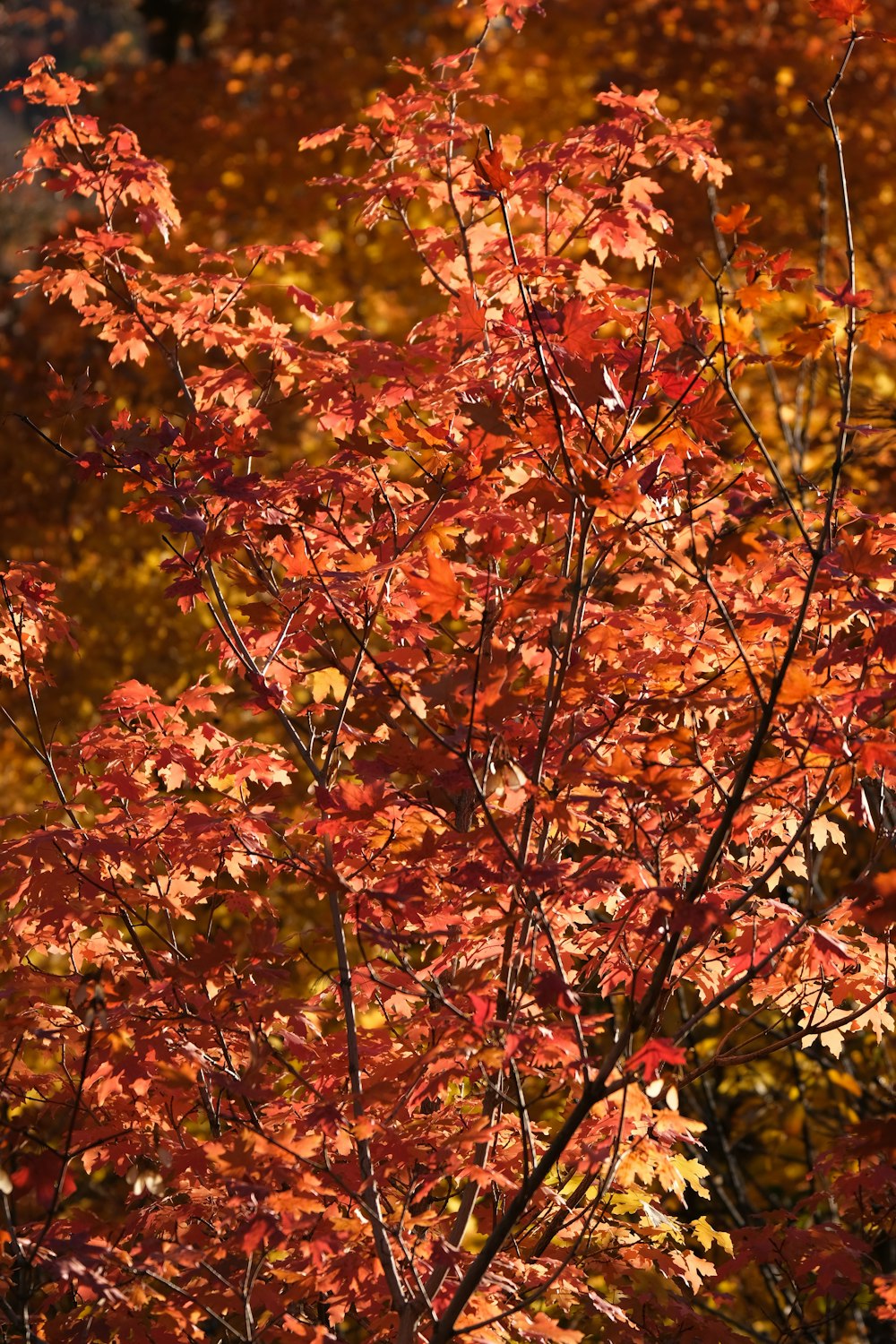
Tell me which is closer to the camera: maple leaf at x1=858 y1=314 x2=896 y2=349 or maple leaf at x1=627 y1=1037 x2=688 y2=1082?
maple leaf at x1=627 y1=1037 x2=688 y2=1082

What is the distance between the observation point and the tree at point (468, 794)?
2.29m

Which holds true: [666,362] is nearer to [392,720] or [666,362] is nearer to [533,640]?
[533,640]

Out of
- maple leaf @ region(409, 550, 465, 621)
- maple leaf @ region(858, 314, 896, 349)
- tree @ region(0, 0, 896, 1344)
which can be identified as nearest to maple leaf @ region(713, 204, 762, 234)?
tree @ region(0, 0, 896, 1344)

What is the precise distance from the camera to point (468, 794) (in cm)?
294

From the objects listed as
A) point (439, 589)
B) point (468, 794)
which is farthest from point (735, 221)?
point (468, 794)

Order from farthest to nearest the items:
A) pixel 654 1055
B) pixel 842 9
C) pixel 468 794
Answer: pixel 468 794 < pixel 842 9 < pixel 654 1055

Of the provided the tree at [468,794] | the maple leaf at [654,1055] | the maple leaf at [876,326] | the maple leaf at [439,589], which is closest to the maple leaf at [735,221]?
the tree at [468,794]

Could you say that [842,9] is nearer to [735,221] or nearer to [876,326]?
[735,221]

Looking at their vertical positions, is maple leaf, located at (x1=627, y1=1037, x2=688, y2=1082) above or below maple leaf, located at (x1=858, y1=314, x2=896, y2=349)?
below

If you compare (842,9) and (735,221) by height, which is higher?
(842,9)

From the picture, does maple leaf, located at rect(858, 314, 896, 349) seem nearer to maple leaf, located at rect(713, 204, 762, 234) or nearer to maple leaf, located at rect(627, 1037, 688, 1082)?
maple leaf, located at rect(713, 204, 762, 234)

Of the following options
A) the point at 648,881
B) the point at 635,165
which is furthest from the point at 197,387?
the point at 648,881

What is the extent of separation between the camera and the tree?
2293 millimetres

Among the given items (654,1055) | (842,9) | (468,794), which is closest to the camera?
(654,1055)
